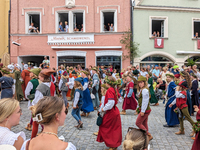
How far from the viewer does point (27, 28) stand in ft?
56.9

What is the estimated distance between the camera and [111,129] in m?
4.33

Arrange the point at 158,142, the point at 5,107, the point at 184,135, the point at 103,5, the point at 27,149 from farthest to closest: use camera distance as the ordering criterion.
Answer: the point at 103,5 → the point at 184,135 → the point at 158,142 → the point at 5,107 → the point at 27,149

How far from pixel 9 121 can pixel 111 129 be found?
8.58ft

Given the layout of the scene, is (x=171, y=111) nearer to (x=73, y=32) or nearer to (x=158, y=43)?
(x=158, y=43)

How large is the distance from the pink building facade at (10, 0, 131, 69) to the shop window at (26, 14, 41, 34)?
19 centimetres

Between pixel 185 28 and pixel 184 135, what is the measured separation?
1392 cm

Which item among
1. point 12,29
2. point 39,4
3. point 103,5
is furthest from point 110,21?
point 12,29

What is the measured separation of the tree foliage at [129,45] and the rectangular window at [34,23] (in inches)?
312

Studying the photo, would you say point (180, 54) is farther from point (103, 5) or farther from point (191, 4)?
point (103, 5)

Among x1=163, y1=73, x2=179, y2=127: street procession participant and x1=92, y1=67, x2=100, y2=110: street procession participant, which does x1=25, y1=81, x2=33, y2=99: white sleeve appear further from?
x1=163, y1=73, x2=179, y2=127: street procession participant

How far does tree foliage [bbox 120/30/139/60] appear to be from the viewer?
16391 millimetres

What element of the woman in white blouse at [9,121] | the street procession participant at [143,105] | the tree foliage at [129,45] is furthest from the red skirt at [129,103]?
the tree foliage at [129,45]

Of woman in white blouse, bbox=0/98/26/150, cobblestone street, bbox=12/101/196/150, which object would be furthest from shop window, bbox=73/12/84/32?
woman in white blouse, bbox=0/98/26/150

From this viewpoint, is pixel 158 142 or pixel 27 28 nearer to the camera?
pixel 158 142
